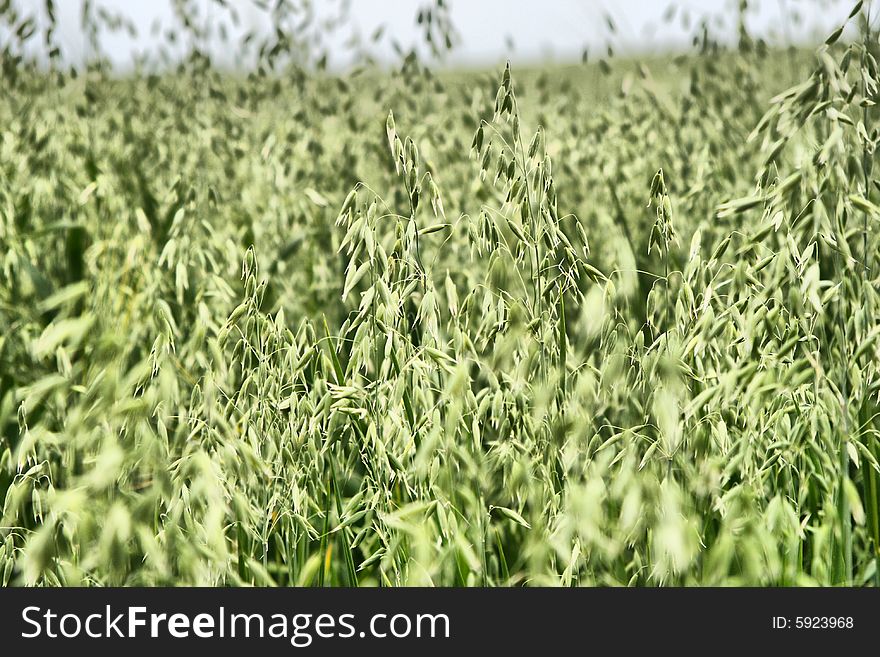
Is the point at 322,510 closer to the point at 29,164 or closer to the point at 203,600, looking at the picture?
the point at 203,600

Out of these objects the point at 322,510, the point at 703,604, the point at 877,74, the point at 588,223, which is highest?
the point at 588,223

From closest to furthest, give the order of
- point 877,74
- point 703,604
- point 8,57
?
point 703,604, point 877,74, point 8,57

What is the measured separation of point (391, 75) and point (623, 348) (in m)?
1.95

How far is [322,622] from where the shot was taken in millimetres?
1369

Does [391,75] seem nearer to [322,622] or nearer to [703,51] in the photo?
[703,51]

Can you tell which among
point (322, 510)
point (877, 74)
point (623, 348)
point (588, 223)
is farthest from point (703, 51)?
point (322, 510)

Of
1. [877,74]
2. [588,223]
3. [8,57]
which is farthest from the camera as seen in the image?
[588,223]

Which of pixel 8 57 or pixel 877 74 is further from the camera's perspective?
pixel 8 57

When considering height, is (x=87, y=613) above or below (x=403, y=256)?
below

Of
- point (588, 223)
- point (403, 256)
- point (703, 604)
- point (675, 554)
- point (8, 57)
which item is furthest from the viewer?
point (588, 223)

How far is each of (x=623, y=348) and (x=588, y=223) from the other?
1539 mm

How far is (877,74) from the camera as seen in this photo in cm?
156

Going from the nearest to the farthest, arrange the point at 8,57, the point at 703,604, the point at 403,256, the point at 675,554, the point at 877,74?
the point at 675,554 → the point at 703,604 → the point at 877,74 → the point at 403,256 → the point at 8,57

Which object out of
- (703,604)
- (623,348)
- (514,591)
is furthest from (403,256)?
(703,604)
